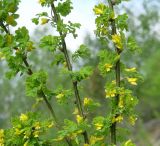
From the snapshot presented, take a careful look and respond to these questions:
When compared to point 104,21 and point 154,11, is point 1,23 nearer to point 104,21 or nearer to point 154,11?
point 104,21

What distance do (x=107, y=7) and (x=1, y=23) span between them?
31.5 inches

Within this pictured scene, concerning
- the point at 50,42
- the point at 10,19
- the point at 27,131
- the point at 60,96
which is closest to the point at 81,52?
the point at 50,42

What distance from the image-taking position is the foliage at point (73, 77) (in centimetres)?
341

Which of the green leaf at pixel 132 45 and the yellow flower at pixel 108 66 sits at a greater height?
the green leaf at pixel 132 45

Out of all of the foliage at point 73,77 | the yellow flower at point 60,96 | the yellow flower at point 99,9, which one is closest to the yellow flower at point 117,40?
the foliage at point 73,77

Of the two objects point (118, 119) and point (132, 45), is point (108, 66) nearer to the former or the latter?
point (132, 45)

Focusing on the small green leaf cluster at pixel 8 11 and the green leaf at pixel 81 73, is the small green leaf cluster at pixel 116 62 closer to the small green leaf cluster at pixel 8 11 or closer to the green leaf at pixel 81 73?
the green leaf at pixel 81 73

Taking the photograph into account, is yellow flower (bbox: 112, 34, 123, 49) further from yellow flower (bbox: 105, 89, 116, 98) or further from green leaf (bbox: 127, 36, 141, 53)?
yellow flower (bbox: 105, 89, 116, 98)

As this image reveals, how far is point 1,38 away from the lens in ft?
11.8

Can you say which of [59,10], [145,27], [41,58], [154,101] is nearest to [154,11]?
[145,27]

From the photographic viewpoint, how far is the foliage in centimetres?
341

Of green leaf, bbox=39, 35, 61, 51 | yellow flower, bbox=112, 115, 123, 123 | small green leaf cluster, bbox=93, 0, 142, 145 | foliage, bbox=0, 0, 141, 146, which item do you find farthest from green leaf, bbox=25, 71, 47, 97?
yellow flower, bbox=112, 115, 123, 123

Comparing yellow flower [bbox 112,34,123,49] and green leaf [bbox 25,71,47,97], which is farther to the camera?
green leaf [bbox 25,71,47,97]

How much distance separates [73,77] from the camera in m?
3.45
